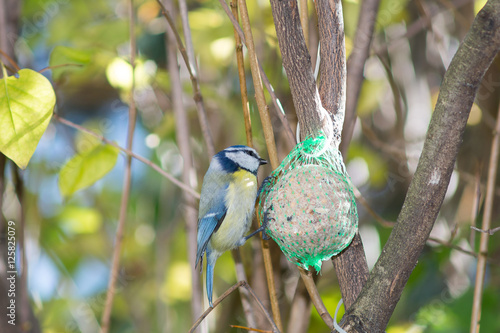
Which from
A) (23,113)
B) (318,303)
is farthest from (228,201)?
(23,113)

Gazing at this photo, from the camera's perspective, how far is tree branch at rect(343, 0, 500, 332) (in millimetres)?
625

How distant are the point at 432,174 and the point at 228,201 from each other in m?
0.58

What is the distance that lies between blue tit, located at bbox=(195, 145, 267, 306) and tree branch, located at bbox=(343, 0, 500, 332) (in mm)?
473

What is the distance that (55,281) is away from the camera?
1865 mm

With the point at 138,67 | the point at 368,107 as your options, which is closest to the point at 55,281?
the point at 138,67

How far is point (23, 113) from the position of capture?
0.73 metres

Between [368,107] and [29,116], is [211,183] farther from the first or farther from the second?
[368,107]

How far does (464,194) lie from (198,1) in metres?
1.24

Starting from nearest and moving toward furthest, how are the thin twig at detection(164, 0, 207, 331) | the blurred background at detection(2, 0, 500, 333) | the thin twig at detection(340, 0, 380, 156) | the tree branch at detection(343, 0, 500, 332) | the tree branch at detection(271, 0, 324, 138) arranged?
the tree branch at detection(343, 0, 500, 332) → the tree branch at detection(271, 0, 324, 138) → the thin twig at detection(340, 0, 380, 156) → the thin twig at detection(164, 0, 207, 331) → the blurred background at detection(2, 0, 500, 333)

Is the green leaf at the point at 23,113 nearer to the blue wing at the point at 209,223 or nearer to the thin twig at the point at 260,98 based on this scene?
the thin twig at the point at 260,98

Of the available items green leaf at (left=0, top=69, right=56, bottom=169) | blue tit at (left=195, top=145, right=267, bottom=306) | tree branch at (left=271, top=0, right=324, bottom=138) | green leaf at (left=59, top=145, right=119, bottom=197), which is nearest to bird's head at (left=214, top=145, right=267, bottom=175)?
blue tit at (left=195, top=145, right=267, bottom=306)

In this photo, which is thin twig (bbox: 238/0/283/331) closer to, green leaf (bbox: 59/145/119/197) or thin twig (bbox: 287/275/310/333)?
thin twig (bbox: 287/275/310/333)

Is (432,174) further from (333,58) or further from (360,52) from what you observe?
(360,52)

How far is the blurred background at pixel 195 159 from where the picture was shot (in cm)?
147
